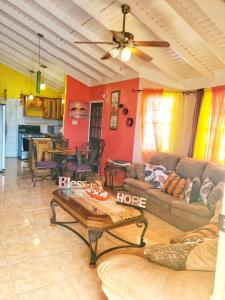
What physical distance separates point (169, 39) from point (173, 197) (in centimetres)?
238

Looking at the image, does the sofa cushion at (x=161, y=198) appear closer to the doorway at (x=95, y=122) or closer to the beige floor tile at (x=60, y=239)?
the beige floor tile at (x=60, y=239)

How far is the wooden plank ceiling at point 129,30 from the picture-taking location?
3.10 meters

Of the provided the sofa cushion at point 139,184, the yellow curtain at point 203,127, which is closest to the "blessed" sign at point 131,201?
the sofa cushion at point 139,184

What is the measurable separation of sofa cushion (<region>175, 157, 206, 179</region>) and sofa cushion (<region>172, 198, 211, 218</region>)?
0.56 meters

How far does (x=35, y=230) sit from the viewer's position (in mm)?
3053

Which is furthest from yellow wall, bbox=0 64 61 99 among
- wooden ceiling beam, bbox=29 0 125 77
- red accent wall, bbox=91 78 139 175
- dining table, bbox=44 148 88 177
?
dining table, bbox=44 148 88 177

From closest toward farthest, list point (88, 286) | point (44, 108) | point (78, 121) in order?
1. point (88, 286)
2. point (78, 121)
3. point (44, 108)

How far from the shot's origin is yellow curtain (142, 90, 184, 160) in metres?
4.85

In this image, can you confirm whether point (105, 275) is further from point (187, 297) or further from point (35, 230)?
point (35, 230)

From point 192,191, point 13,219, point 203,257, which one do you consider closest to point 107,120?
point 192,191

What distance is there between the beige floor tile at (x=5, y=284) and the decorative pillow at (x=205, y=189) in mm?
2529

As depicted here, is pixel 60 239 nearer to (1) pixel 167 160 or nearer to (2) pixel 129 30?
(1) pixel 167 160

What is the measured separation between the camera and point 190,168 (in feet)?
12.5

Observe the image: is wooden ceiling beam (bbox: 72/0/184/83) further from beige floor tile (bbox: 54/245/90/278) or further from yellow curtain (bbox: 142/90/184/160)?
beige floor tile (bbox: 54/245/90/278)
